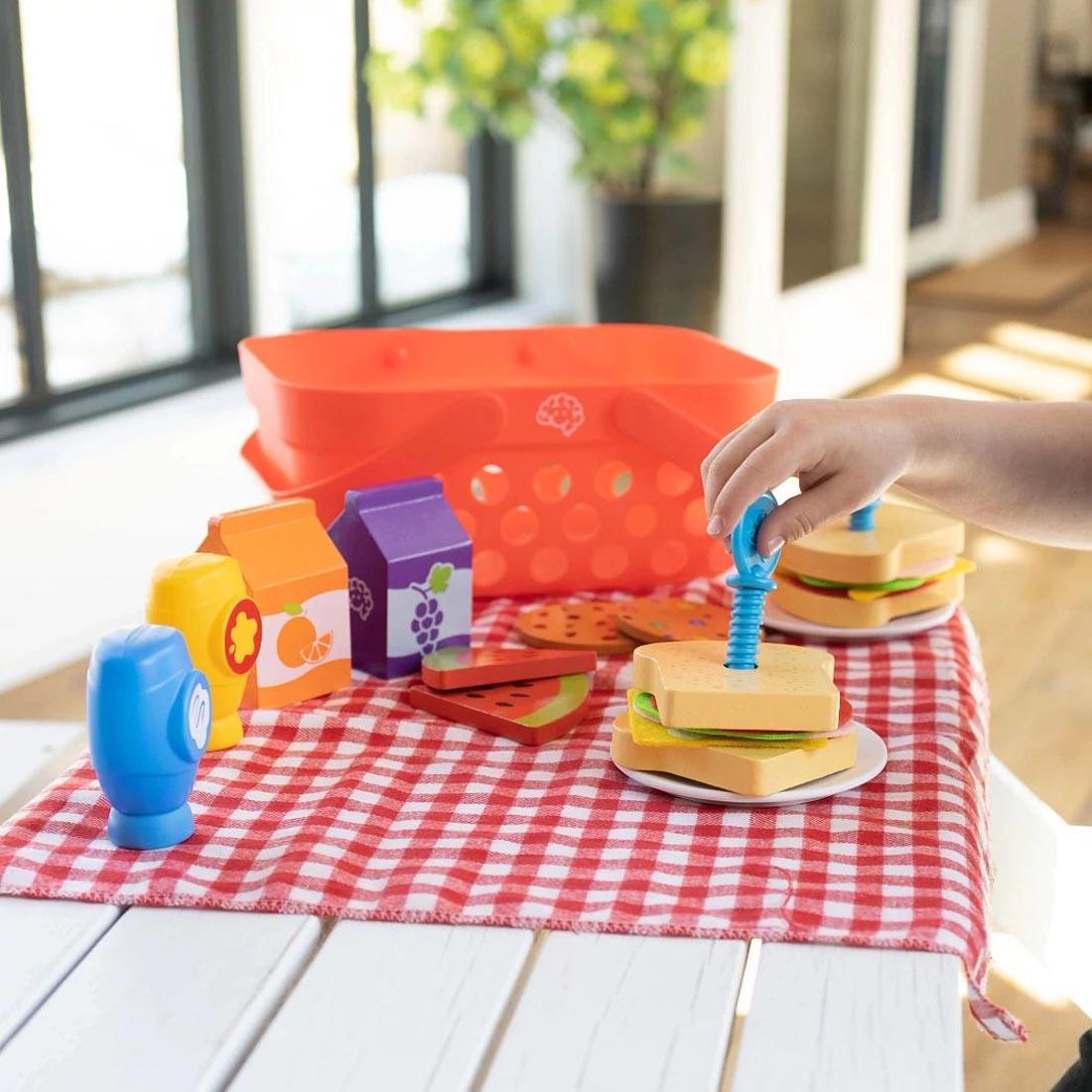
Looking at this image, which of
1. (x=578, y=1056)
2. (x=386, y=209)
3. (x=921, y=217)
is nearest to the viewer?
(x=578, y=1056)

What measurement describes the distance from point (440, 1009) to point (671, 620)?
48cm

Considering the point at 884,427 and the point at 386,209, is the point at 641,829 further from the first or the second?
the point at 386,209

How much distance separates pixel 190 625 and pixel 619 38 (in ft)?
8.85

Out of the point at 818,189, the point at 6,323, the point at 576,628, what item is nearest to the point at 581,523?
the point at 576,628

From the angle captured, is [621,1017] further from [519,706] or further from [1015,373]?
[1015,373]

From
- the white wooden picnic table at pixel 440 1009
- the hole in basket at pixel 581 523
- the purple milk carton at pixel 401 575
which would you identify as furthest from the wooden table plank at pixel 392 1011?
the hole in basket at pixel 581 523

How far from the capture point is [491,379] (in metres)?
1.43

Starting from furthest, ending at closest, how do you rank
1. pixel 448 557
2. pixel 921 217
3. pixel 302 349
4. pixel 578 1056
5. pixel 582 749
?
pixel 921 217 < pixel 302 349 < pixel 448 557 < pixel 582 749 < pixel 578 1056

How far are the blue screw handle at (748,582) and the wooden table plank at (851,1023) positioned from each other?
0.19m

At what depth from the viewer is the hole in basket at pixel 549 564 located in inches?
47.6

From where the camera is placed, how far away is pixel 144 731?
768 millimetres

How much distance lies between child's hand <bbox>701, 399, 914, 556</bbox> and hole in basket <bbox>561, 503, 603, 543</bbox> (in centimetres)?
34

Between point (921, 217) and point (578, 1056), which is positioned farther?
point (921, 217)

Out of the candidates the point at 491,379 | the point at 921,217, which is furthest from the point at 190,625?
the point at 921,217
